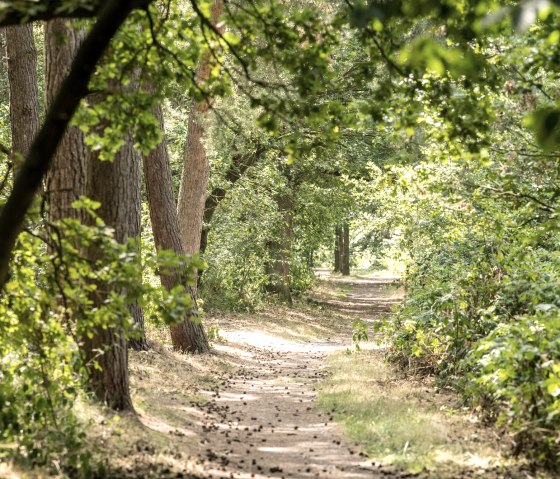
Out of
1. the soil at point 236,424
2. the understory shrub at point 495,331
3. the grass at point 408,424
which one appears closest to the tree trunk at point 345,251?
the soil at point 236,424

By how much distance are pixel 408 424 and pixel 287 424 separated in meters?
1.80

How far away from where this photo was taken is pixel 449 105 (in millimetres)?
6059

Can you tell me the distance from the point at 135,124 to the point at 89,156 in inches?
107

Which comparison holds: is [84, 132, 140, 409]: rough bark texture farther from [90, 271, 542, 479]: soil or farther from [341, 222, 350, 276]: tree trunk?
[341, 222, 350, 276]: tree trunk

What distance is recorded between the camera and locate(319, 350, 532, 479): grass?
6.76 metres

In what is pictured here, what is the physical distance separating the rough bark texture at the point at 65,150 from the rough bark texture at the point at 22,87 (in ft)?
10.3

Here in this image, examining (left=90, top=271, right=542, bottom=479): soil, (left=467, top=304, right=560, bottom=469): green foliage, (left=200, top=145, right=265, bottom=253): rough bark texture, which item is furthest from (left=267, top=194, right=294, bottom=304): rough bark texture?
(left=467, top=304, right=560, bottom=469): green foliage

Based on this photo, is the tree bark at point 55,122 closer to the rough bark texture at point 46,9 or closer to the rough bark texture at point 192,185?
the rough bark texture at point 46,9

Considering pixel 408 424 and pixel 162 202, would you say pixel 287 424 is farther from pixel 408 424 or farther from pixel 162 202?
pixel 162 202

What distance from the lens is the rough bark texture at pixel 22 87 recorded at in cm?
1178

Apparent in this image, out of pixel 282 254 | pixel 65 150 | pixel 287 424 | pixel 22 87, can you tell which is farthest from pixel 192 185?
pixel 282 254

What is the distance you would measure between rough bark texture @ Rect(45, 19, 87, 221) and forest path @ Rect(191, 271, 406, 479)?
3363 mm

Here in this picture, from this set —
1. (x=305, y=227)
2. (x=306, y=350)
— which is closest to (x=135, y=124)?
(x=306, y=350)

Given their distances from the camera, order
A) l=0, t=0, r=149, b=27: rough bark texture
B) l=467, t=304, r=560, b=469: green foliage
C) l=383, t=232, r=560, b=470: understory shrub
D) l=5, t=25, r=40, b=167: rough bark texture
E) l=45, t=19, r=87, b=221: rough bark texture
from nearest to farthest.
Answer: l=0, t=0, r=149, b=27: rough bark texture
l=467, t=304, r=560, b=469: green foliage
l=383, t=232, r=560, b=470: understory shrub
l=45, t=19, r=87, b=221: rough bark texture
l=5, t=25, r=40, b=167: rough bark texture
